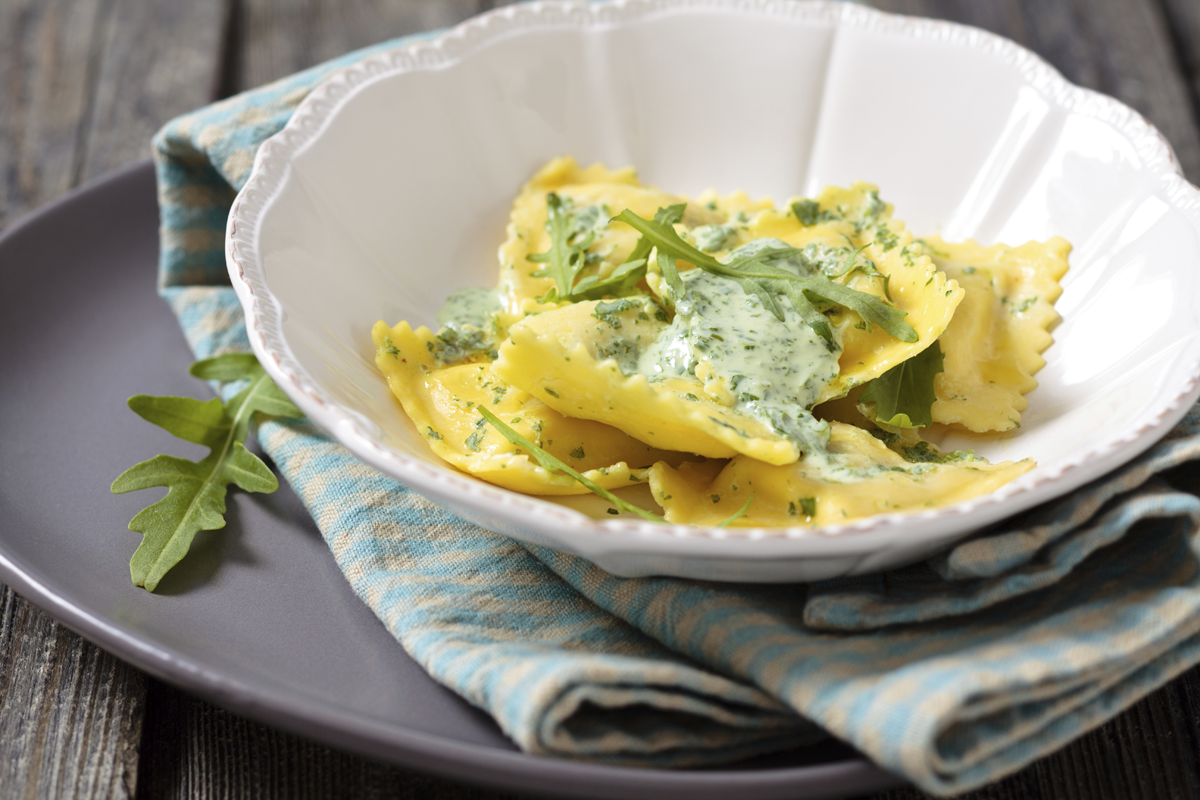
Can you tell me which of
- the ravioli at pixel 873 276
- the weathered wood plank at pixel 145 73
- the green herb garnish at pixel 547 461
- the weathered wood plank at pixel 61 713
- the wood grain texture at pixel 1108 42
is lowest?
the weathered wood plank at pixel 61 713

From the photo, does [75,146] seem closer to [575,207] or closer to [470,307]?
[470,307]

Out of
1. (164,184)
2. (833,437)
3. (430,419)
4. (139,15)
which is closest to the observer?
(833,437)

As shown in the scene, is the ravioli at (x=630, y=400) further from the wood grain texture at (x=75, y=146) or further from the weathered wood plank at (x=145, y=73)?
the weathered wood plank at (x=145, y=73)

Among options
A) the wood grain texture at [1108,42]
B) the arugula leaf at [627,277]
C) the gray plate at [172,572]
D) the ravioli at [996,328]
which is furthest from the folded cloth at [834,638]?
the wood grain texture at [1108,42]

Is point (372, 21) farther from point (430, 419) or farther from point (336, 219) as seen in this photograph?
point (430, 419)

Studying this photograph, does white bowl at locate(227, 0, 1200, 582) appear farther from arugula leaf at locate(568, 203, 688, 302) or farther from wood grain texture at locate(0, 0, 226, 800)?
wood grain texture at locate(0, 0, 226, 800)

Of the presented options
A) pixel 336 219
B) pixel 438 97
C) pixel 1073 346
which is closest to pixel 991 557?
pixel 1073 346

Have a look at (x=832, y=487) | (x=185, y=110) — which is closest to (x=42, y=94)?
(x=185, y=110)
